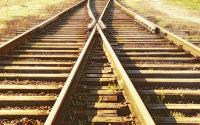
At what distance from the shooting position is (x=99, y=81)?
18.6ft

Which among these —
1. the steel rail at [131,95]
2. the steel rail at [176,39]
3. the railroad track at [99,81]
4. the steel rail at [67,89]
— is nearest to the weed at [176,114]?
the railroad track at [99,81]

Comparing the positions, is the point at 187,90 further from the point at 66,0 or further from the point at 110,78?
the point at 66,0

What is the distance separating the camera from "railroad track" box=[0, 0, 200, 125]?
4406 millimetres

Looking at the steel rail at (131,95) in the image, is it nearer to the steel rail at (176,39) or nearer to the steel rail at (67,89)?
the steel rail at (67,89)

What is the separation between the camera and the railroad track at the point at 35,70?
4562 millimetres

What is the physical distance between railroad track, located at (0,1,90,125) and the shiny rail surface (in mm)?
1040

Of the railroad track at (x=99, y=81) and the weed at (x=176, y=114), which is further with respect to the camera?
the weed at (x=176, y=114)

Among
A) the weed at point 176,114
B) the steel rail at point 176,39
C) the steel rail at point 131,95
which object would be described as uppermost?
Answer: the steel rail at point 176,39

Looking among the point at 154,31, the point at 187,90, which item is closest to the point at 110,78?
the point at 187,90

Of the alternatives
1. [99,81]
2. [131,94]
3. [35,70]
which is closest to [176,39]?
[99,81]

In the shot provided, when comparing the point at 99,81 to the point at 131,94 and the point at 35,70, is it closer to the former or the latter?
the point at 131,94

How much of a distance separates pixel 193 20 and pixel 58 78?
10.5m

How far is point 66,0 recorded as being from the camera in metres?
26.7

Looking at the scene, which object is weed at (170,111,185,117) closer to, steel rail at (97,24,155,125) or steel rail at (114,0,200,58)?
steel rail at (97,24,155,125)
